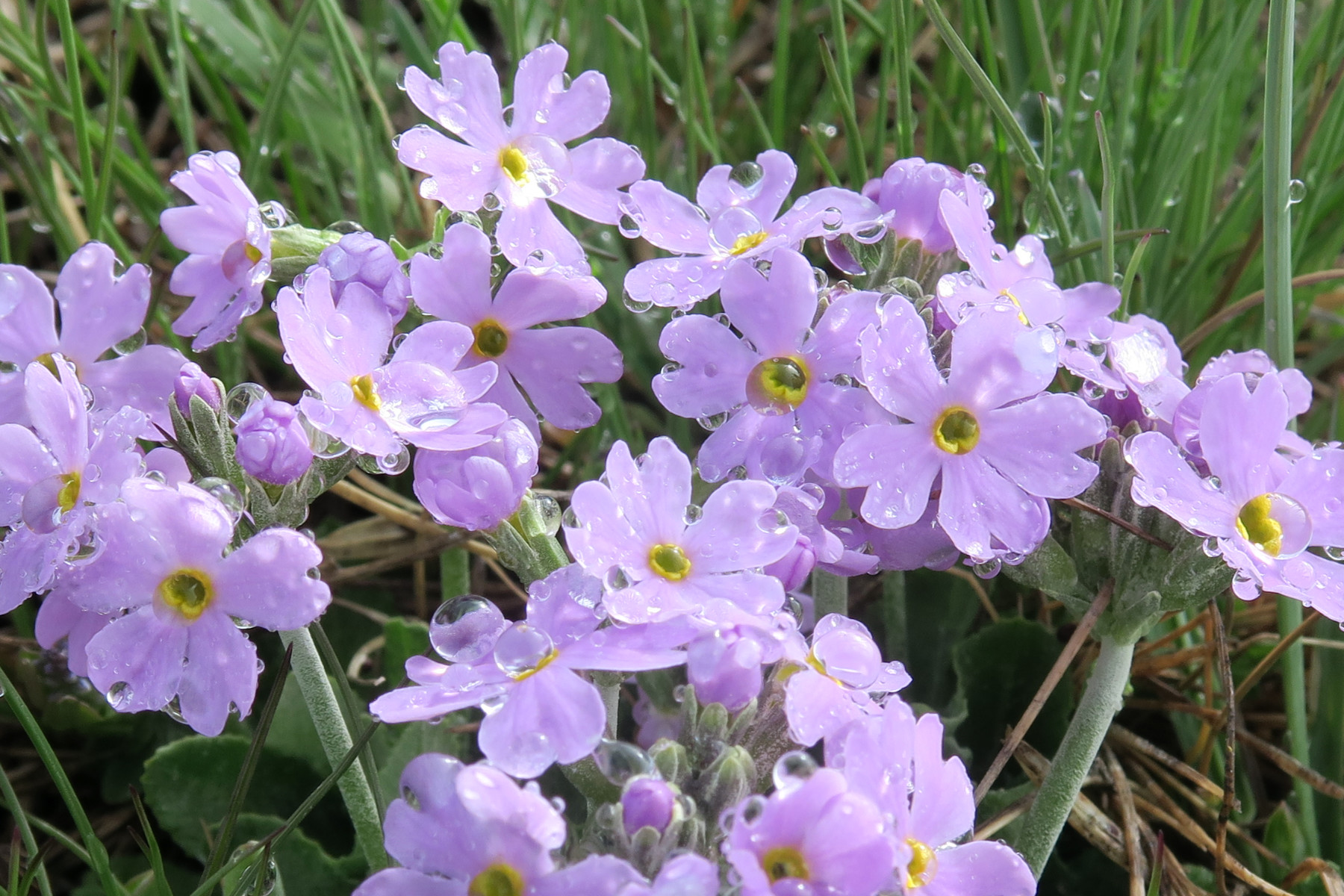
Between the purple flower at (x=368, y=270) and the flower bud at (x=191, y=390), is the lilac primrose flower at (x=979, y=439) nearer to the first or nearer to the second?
the purple flower at (x=368, y=270)

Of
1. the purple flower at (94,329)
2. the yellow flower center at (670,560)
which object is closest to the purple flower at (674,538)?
the yellow flower center at (670,560)

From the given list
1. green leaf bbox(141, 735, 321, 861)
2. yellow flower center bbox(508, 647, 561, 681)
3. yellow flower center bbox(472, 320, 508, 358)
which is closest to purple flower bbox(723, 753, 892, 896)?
yellow flower center bbox(508, 647, 561, 681)

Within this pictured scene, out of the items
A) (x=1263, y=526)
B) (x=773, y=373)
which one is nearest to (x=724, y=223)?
(x=773, y=373)

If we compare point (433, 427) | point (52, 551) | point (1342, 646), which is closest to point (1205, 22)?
point (1342, 646)

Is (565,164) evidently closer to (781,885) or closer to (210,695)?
(210,695)

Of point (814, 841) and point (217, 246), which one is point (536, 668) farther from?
point (217, 246)

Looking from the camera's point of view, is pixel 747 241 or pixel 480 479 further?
pixel 747 241
